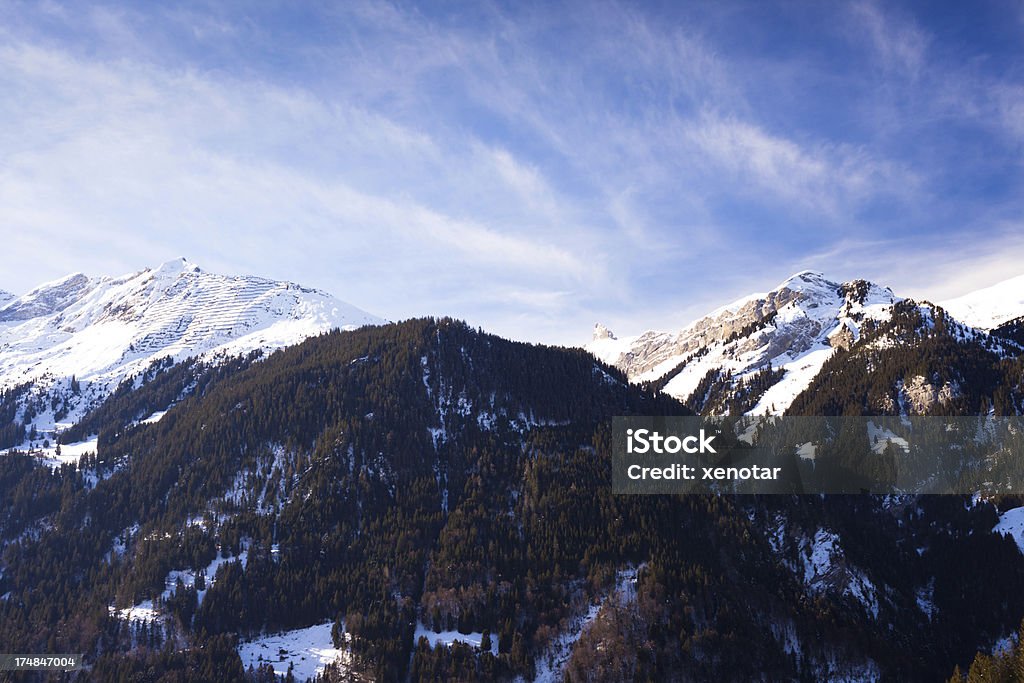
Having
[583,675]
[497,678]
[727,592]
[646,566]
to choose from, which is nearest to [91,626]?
[497,678]

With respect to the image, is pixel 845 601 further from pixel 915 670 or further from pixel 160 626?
pixel 160 626

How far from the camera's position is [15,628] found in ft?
651

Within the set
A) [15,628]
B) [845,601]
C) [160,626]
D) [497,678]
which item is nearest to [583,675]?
[497,678]

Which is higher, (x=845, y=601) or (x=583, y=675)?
(x=845, y=601)

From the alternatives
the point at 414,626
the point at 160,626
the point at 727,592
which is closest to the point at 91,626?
the point at 160,626

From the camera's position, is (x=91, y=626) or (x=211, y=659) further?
(x=91, y=626)

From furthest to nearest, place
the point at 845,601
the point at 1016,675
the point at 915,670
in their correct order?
1. the point at 845,601
2. the point at 915,670
3. the point at 1016,675

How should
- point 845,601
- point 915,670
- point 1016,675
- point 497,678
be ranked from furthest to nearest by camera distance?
1. point 845,601
2. point 915,670
3. point 497,678
4. point 1016,675

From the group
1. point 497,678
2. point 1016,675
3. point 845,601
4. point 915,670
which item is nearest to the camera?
point 1016,675

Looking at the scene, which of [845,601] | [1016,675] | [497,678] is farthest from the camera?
[845,601]

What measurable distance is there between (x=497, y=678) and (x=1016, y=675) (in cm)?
9798

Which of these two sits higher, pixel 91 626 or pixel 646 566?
pixel 646 566

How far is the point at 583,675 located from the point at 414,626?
43594 mm

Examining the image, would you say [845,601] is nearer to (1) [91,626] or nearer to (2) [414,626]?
(2) [414,626]
